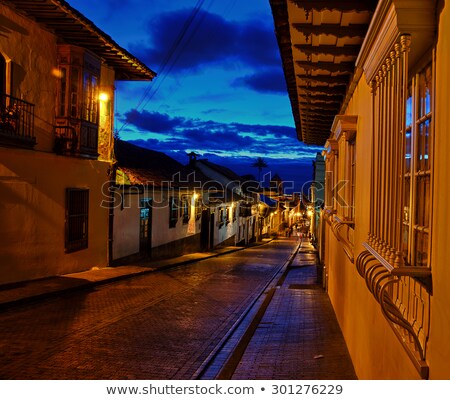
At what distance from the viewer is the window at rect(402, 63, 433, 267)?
333 cm

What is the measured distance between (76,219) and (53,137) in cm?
276

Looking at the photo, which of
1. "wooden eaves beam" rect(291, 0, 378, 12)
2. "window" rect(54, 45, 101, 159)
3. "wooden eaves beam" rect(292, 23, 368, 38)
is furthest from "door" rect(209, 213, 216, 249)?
"wooden eaves beam" rect(291, 0, 378, 12)

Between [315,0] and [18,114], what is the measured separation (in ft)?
30.9

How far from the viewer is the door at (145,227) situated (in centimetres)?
2084

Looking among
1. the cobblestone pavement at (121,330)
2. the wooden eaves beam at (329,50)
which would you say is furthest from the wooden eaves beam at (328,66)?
the cobblestone pavement at (121,330)

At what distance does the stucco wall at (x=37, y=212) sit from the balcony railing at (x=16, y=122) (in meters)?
0.39

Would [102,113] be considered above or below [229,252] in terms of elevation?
above

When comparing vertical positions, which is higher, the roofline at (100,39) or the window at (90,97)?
the roofline at (100,39)

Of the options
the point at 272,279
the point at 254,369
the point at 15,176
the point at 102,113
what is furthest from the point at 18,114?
the point at 272,279

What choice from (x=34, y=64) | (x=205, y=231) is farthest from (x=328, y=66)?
(x=205, y=231)

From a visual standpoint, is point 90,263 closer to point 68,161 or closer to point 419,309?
point 68,161

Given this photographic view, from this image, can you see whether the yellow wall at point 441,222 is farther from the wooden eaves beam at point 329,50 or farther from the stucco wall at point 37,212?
the stucco wall at point 37,212

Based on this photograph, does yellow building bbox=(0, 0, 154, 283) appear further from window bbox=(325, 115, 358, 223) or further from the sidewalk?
window bbox=(325, 115, 358, 223)

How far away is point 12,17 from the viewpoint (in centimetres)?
1213
